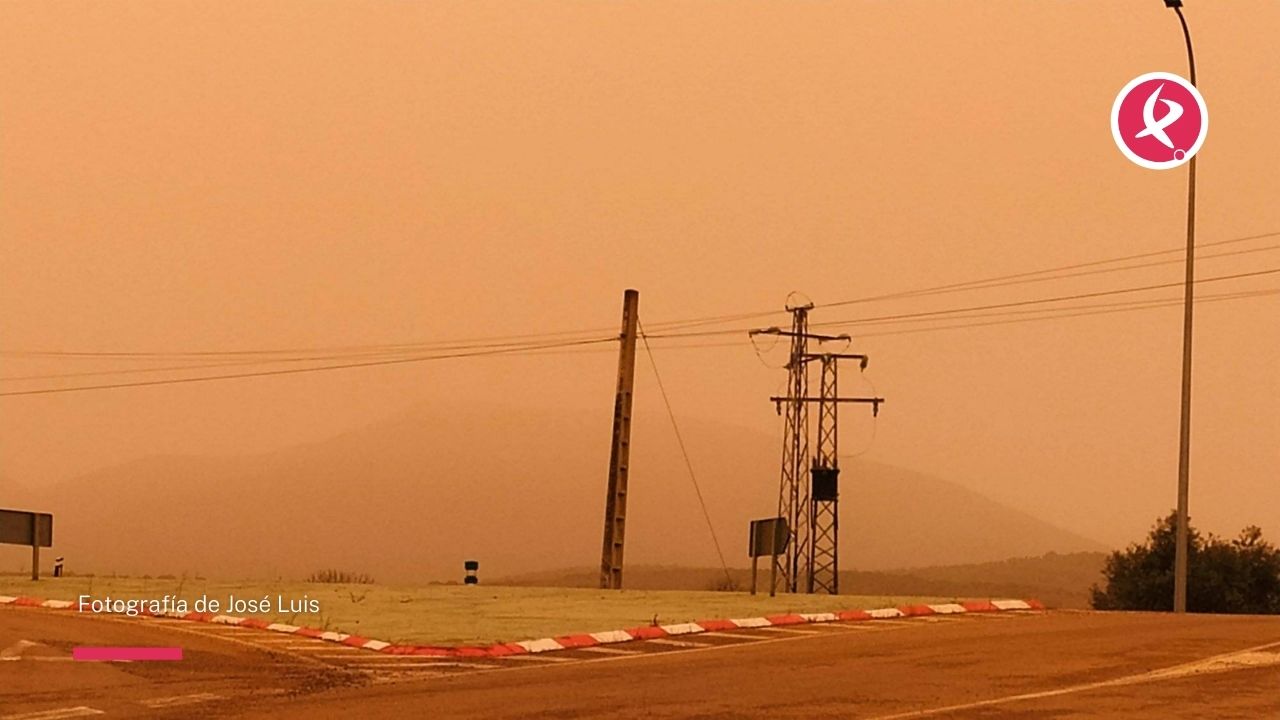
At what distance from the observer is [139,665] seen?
1858 cm

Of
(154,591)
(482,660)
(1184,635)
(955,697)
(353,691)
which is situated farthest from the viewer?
(154,591)

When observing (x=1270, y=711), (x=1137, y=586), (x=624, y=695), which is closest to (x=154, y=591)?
(x=624, y=695)

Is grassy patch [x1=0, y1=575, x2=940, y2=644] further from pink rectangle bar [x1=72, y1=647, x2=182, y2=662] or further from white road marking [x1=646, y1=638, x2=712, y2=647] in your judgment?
pink rectangle bar [x1=72, y1=647, x2=182, y2=662]

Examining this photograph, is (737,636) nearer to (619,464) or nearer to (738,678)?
(738,678)

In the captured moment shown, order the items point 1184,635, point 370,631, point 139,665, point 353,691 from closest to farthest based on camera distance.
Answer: point 353,691
point 139,665
point 1184,635
point 370,631

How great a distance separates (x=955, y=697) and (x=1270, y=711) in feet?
9.00

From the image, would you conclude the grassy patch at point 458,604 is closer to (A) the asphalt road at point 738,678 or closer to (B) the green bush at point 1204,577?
(A) the asphalt road at point 738,678

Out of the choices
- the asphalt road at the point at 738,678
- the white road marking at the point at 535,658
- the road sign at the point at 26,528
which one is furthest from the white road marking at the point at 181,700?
the road sign at the point at 26,528

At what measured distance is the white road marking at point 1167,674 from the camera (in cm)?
1444

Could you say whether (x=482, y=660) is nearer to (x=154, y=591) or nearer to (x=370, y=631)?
(x=370, y=631)

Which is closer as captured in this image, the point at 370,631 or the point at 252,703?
the point at 252,703

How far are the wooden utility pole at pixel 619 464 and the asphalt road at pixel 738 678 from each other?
→ 58.5 ft

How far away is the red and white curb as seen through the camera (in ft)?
67.8

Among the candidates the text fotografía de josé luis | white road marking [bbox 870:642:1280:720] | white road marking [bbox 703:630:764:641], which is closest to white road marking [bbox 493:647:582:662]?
white road marking [bbox 703:630:764:641]
